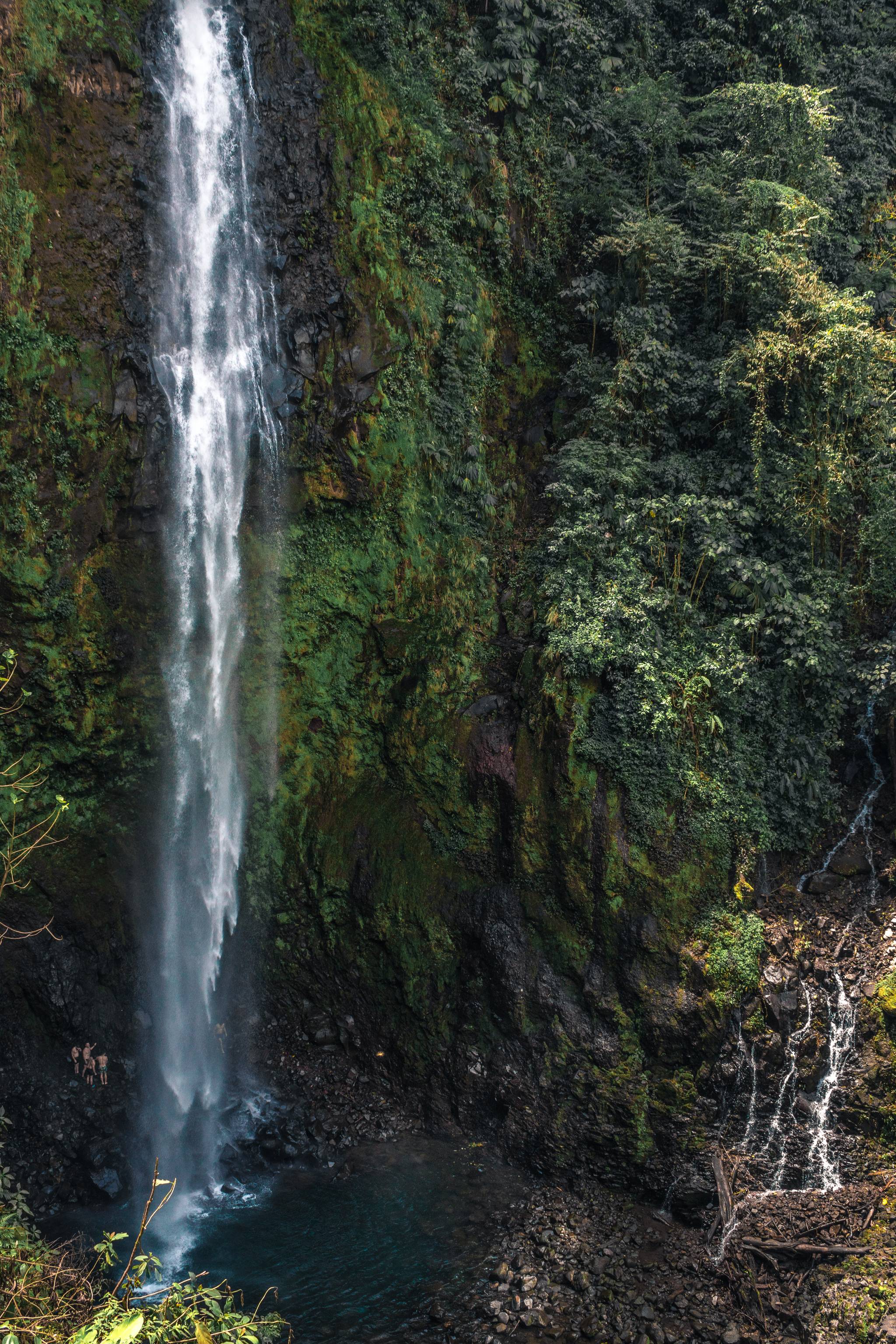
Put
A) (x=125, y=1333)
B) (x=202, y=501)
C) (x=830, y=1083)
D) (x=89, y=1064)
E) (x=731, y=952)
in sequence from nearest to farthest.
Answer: (x=125, y=1333)
(x=830, y=1083)
(x=731, y=952)
(x=89, y=1064)
(x=202, y=501)

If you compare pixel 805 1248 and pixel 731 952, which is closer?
pixel 805 1248

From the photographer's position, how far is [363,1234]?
356 inches

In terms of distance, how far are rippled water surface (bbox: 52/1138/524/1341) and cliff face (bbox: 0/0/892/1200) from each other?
703 mm

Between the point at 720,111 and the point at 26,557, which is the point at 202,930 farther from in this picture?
the point at 720,111

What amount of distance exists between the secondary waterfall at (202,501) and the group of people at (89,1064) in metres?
0.51

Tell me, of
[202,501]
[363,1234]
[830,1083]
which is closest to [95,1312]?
[363,1234]

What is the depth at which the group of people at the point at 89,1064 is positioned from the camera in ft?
33.5

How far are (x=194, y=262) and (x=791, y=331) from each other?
281 inches

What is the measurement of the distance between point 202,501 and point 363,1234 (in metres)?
8.13

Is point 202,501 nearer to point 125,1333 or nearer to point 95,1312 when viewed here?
point 95,1312

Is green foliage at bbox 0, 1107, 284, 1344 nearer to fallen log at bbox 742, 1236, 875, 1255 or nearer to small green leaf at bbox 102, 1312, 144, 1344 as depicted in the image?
small green leaf at bbox 102, 1312, 144, 1344

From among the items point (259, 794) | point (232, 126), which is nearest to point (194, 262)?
point (232, 126)

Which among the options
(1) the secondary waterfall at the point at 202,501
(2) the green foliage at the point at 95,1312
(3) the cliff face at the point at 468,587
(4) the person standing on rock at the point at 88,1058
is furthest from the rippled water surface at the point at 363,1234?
(2) the green foliage at the point at 95,1312

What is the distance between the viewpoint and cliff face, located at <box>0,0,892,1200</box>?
9719 millimetres
